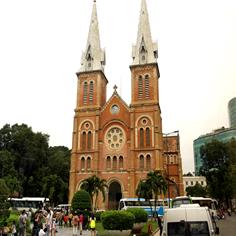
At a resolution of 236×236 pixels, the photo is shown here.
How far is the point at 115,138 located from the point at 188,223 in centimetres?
4223

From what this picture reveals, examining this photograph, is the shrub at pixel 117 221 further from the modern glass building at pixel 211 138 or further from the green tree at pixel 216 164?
the modern glass building at pixel 211 138

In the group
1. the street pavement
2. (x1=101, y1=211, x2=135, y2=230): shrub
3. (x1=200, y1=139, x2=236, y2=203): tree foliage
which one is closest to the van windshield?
(x1=101, y1=211, x2=135, y2=230): shrub

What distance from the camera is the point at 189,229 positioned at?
1220 centimetres

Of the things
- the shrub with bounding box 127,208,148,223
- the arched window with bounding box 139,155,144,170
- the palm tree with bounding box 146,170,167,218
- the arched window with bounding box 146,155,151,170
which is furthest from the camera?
the arched window with bounding box 139,155,144,170

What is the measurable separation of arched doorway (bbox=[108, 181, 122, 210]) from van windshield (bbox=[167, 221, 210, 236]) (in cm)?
4030

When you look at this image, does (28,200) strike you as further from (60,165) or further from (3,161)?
(60,165)

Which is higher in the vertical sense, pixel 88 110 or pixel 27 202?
pixel 88 110

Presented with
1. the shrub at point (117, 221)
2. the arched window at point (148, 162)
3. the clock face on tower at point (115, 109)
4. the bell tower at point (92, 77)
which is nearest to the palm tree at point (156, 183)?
the arched window at point (148, 162)

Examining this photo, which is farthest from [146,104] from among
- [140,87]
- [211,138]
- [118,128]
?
[211,138]

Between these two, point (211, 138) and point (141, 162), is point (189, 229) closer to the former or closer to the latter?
point (141, 162)

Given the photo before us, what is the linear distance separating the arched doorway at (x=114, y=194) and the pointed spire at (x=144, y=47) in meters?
22.4

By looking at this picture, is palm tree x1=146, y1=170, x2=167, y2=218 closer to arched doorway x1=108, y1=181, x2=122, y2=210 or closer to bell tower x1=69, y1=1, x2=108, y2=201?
arched doorway x1=108, y1=181, x2=122, y2=210

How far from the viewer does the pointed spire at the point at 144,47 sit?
5841 cm

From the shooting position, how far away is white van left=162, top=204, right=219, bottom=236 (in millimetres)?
12164
